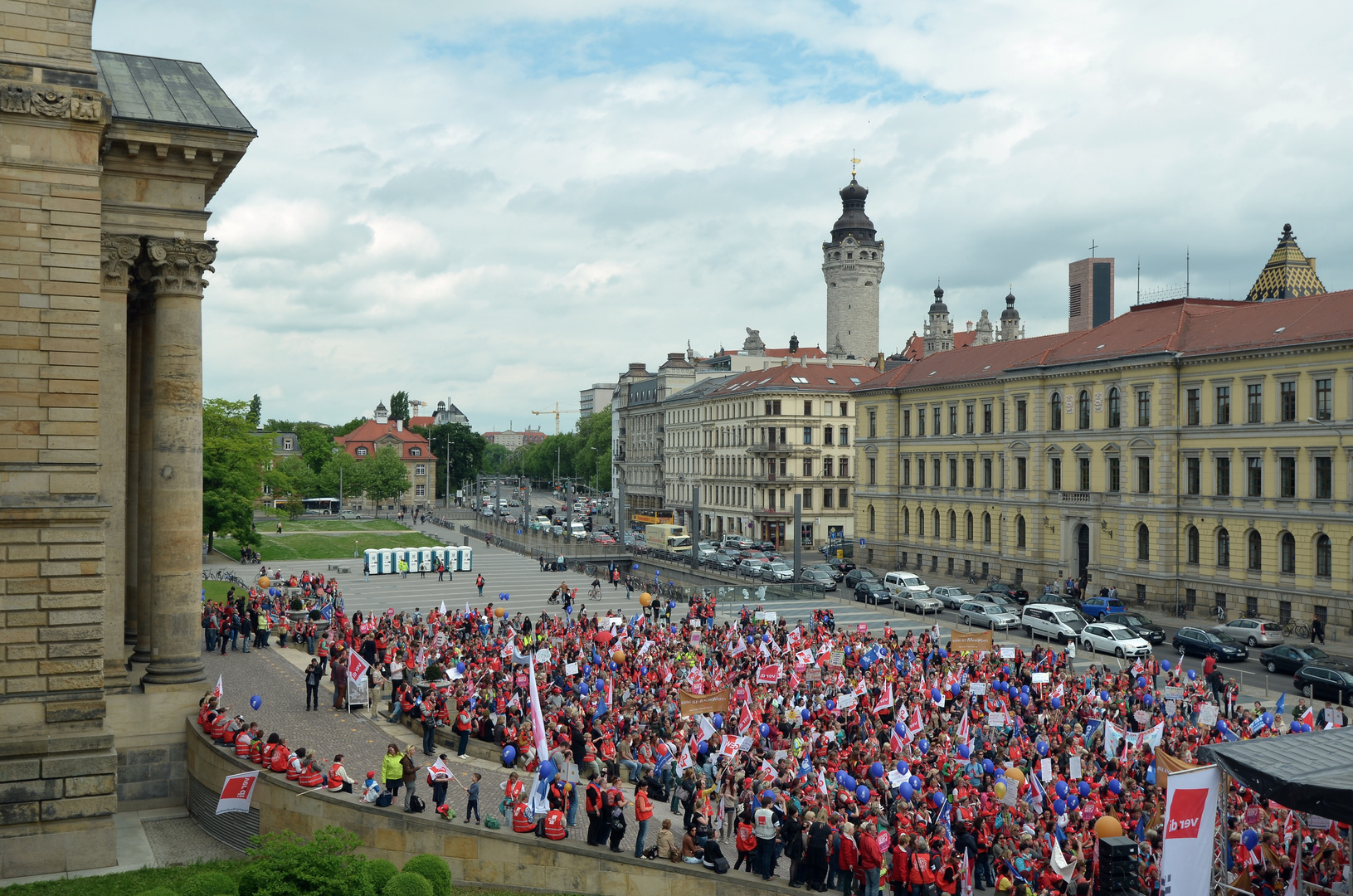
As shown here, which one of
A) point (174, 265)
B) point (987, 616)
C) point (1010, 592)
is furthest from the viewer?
point (1010, 592)

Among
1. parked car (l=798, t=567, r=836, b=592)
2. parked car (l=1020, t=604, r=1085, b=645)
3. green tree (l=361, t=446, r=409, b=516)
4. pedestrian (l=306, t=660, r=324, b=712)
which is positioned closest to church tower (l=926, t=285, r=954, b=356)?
green tree (l=361, t=446, r=409, b=516)

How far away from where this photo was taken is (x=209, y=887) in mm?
14969

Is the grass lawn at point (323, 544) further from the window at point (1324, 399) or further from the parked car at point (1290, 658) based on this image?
the window at point (1324, 399)

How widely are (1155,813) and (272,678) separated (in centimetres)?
2457

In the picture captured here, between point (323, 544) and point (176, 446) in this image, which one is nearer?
point (176, 446)

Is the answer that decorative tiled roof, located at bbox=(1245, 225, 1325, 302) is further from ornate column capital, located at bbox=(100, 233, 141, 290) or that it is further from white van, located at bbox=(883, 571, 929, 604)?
ornate column capital, located at bbox=(100, 233, 141, 290)

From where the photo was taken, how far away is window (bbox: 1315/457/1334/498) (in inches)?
1903

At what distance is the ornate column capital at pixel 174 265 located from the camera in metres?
23.1

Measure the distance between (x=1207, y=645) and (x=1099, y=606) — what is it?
35.2 feet

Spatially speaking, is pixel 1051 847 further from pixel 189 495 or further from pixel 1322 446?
pixel 1322 446

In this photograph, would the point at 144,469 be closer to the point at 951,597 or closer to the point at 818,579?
the point at 951,597

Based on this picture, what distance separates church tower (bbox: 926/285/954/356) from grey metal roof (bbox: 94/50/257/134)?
129394 millimetres

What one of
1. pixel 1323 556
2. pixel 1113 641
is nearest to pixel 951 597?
pixel 1113 641

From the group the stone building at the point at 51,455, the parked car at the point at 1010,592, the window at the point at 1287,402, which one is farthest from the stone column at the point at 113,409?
the window at the point at 1287,402
